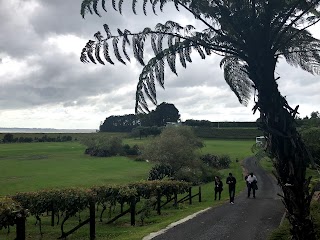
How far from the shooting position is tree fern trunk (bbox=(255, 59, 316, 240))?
712 centimetres

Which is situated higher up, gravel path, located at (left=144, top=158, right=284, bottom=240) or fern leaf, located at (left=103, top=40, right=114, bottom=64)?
fern leaf, located at (left=103, top=40, right=114, bottom=64)

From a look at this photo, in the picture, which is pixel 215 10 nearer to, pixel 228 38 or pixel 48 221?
pixel 228 38

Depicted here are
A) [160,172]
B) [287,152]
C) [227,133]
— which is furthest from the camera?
[227,133]

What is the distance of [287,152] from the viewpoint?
23.6 feet

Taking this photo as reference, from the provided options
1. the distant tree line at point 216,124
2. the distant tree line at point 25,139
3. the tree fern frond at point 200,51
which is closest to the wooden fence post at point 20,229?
the tree fern frond at point 200,51

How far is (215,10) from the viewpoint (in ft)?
27.1

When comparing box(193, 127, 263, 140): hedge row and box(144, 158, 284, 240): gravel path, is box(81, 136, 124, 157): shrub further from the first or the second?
box(144, 158, 284, 240): gravel path

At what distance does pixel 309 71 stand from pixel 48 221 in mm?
16697

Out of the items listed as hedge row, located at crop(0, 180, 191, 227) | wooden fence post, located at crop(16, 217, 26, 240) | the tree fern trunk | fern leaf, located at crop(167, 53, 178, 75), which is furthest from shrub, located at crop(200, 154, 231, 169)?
the tree fern trunk

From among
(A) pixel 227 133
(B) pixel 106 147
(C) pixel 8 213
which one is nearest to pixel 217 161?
(B) pixel 106 147

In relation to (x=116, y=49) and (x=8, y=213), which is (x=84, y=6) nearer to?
(x=116, y=49)

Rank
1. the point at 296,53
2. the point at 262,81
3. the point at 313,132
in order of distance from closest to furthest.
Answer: the point at 262,81
the point at 296,53
the point at 313,132

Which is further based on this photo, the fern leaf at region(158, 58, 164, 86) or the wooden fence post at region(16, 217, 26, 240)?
the wooden fence post at region(16, 217, 26, 240)

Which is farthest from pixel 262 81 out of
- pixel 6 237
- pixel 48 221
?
pixel 48 221
